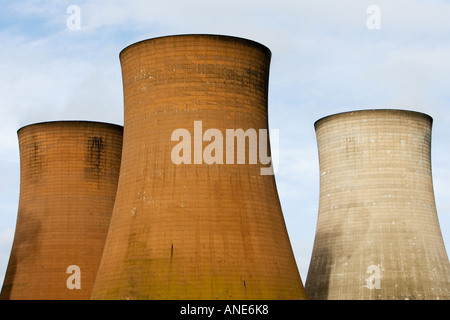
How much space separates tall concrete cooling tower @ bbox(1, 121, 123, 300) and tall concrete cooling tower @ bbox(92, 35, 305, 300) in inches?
248

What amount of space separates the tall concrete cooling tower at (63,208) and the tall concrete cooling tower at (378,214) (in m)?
7.53

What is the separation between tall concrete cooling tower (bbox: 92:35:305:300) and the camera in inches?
835

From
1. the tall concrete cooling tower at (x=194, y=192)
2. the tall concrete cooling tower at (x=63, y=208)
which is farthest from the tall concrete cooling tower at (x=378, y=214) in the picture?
the tall concrete cooling tower at (x=194, y=192)

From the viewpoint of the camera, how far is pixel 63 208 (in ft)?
94.9

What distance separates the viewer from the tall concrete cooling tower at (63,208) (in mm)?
28641

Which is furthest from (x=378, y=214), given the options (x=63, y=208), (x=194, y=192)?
(x=194, y=192)

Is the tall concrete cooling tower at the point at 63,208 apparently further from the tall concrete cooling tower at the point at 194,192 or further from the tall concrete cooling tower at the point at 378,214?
the tall concrete cooling tower at the point at 378,214

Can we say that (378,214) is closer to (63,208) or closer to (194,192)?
(63,208)

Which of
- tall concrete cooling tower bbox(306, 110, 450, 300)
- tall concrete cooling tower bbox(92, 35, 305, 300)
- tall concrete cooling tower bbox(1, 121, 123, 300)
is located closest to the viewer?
tall concrete cooling tower bbox(92, 35, 305, 300)

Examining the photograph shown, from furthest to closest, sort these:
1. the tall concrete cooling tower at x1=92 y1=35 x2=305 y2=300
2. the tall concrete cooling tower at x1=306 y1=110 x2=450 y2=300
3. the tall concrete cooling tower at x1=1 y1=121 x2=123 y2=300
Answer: the tall concrete cooling tower at x1=306 y1=110 x2=450 y2=300 → the tall concrete cooling tower at x1=1 y1=121 x2=123 y2=300 → the tall concrete cooling tower at x1=92 y1=35 x2=305 y2=300

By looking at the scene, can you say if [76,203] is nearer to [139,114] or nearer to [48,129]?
[48,129]

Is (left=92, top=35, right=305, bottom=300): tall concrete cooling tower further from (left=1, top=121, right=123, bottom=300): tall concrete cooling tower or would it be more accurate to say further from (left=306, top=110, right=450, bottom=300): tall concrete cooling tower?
(left=306, top=110, right=450, bottom=300): tall concrete cooling tower

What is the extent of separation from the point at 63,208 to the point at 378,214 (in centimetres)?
1030

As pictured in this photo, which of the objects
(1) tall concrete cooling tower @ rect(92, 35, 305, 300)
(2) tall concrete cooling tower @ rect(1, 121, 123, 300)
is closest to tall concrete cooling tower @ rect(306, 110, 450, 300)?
(2) tall concrete cooling tower @ rect(1, 121, 123, 300)
